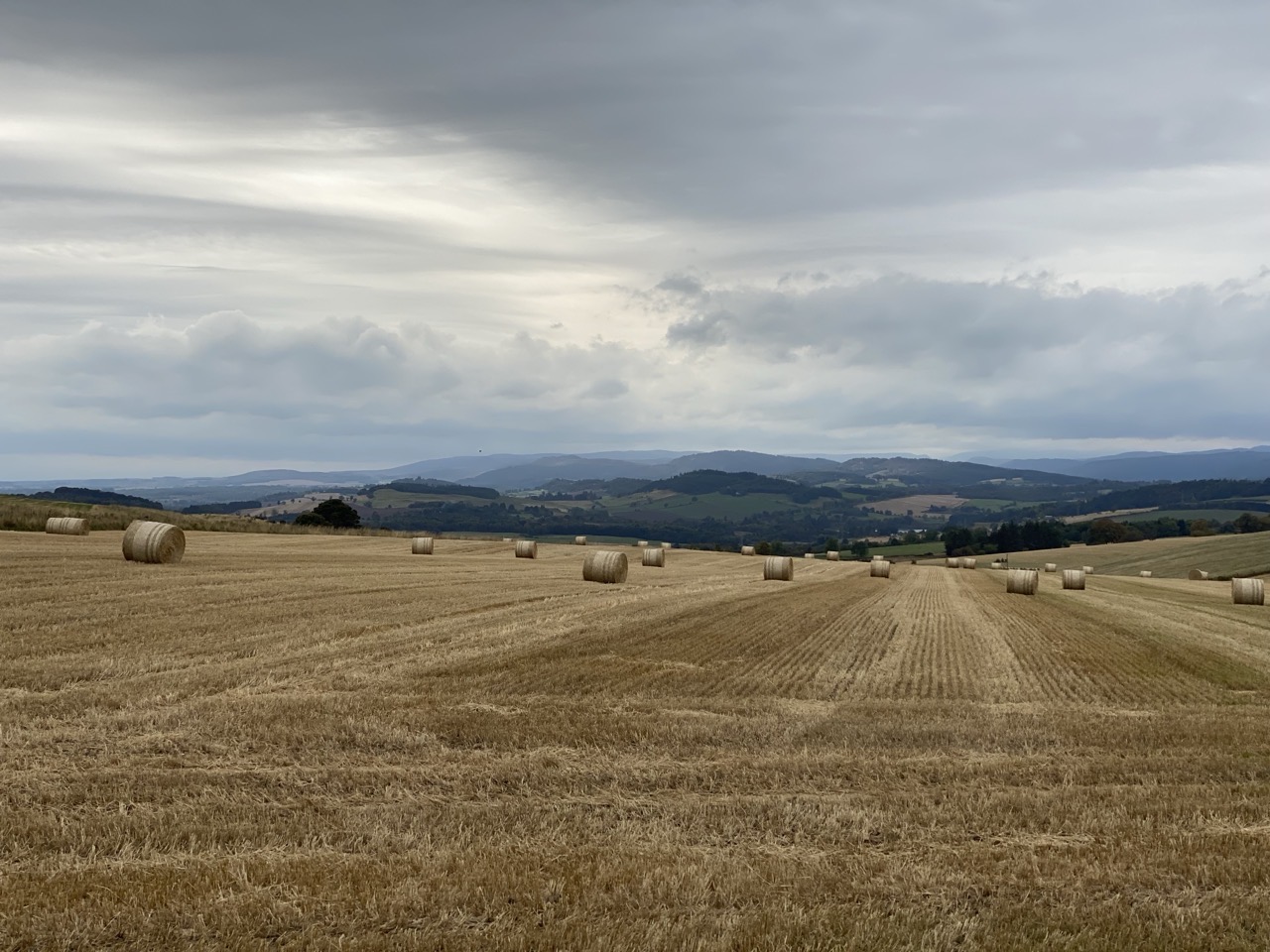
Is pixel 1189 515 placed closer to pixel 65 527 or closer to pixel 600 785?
pixel 65 527

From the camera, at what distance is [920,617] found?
26.9 m

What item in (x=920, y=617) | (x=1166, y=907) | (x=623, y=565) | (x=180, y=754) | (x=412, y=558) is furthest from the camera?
(x=412, y=558)

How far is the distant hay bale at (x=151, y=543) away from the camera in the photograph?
28219 millimetres

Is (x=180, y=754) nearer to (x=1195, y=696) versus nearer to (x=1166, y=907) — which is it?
(x=1166, y=907)

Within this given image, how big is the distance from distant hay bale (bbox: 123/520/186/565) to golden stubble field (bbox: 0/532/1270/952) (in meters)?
7.58

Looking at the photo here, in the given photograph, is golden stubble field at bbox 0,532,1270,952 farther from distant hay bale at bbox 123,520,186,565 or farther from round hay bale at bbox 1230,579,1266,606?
round hay bale at bbox 1230,579,1266,606

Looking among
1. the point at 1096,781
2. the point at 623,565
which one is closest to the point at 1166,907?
the point at 1096,781

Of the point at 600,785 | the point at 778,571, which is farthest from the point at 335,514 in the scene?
the point at 600,785

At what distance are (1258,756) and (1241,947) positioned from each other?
5.98m

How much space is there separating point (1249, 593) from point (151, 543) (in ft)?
126

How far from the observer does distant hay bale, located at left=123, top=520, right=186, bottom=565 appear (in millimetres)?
28219

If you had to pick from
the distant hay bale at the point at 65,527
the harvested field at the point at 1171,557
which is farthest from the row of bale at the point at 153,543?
the harvested field at the point at 1171,557

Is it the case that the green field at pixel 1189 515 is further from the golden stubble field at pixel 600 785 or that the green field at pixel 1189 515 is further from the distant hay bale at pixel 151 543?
the distant hay bale at pixel 151 543

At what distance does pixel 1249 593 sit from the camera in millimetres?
37375
